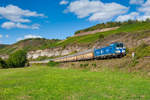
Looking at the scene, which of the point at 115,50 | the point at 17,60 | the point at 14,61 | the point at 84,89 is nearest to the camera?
the point at 84,89

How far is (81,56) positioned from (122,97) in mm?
38935

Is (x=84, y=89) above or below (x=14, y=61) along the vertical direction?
below

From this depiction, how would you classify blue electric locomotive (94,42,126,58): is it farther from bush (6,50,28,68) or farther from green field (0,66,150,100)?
bush (6,50,28,68)

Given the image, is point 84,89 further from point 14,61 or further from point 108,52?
point 14,61

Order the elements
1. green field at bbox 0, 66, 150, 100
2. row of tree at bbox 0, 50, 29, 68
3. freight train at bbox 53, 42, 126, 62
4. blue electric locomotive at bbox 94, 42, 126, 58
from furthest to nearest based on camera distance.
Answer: row of tree at bbox 0, 50, 29, 68, freight train at bbox 53, 42, 126, 62, blue electric locomotive at bbox 94, 42, 126, 58, green field at bbox 0, 66, 150, 100

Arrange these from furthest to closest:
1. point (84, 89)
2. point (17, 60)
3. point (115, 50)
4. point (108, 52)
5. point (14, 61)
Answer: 1. point (17, 60)
2. point (14, 61)
3. point (108, 52)
4. point (115, 50)
5. point (84, 89)

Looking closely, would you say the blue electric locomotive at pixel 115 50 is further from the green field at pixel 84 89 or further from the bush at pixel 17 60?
the bush at pixel 17 60

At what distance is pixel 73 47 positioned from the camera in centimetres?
9994

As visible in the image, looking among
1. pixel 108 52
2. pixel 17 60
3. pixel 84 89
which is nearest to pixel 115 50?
pixel 108 52

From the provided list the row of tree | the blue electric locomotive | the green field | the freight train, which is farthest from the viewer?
the row of tree

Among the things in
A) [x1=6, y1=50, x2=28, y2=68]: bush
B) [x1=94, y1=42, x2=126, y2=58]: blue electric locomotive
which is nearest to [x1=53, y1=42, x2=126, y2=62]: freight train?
[x1=94, y1=42, x2=126, y2=58]: blue electric locomotive

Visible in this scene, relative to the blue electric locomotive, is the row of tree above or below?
below

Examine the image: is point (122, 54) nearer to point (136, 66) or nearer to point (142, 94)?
point (136, 66)

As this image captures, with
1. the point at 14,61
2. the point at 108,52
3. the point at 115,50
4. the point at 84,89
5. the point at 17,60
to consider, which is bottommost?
the point at 84,89
